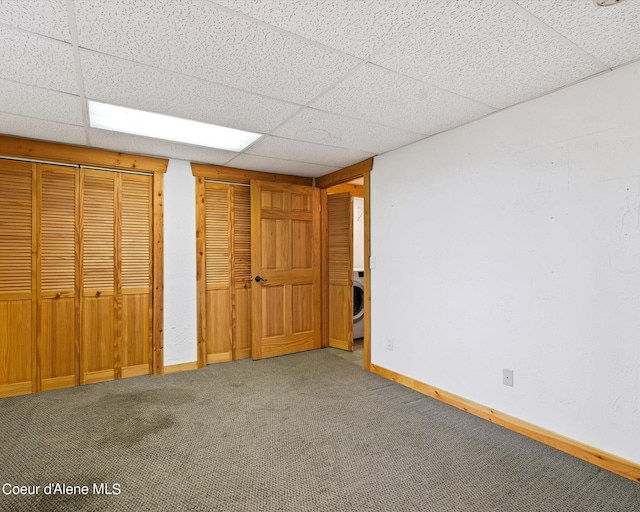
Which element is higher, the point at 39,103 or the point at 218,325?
the point at 39,103

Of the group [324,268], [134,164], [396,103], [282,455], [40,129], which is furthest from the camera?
[324,268]

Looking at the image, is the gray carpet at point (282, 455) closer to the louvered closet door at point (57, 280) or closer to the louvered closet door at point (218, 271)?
the louvered closet door at point (57, 280)

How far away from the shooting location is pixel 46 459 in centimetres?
208

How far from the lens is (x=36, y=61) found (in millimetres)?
1819

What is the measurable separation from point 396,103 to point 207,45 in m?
1.22

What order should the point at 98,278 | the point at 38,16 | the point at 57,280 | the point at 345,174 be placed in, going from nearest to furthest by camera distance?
the point at 38,16 → the point at 57,280 → the point at 98,278 → the point at 345,174

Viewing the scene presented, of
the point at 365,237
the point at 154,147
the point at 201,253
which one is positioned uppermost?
the point at 154,147

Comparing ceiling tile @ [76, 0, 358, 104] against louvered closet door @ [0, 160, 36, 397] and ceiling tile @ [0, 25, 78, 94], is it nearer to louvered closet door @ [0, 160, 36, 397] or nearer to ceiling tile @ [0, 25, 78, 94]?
ceiling tile @ [0, 25, 78, 94]

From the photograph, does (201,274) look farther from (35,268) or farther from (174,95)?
(174,95)

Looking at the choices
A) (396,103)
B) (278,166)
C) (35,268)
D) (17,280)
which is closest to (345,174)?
(278,166)

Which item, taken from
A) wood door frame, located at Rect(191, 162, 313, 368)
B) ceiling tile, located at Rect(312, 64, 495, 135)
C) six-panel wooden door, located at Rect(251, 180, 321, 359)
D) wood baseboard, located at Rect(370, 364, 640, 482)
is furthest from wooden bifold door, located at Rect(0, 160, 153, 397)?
wood baseboard, located at Rect(370, 364, 640, 482)

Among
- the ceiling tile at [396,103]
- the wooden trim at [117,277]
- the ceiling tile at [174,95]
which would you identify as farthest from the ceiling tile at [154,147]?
the ceiling tile at [396,103]

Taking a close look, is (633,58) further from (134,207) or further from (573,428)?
(134,207)

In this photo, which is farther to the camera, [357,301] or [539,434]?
[357,301]
